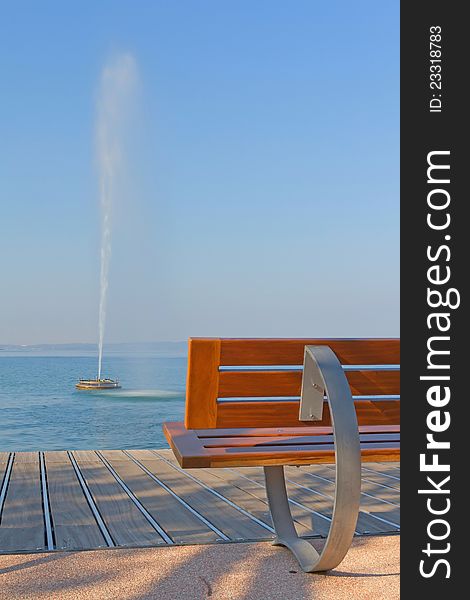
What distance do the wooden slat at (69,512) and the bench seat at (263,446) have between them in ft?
1.72

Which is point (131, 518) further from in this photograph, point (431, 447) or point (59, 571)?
point (431, 447)

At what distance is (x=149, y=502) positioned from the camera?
334 centimetres

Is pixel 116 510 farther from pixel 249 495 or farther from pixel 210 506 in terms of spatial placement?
pixel 249 495

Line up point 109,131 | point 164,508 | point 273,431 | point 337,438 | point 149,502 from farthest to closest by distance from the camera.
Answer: point 109,131 → point 149,502 → point 164,508 → point 273,431 → point 337,438

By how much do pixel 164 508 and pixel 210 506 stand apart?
191 millimetres

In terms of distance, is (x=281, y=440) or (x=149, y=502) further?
(x=149, y=502)

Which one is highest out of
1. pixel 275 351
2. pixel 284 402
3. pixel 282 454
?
pixel 275 351

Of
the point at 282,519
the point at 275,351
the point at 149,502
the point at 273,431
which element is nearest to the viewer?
the point at 275,351

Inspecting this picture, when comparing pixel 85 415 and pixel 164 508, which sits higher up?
pixel 164 508

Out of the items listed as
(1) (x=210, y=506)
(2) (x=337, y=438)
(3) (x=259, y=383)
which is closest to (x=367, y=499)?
(1) (x=210, y=506)

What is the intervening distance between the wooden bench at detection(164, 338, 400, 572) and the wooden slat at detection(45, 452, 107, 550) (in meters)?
0.54

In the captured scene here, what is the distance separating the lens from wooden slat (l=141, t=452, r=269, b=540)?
2.86m

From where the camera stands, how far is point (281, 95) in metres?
37.0

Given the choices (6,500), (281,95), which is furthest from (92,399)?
(6,500)
